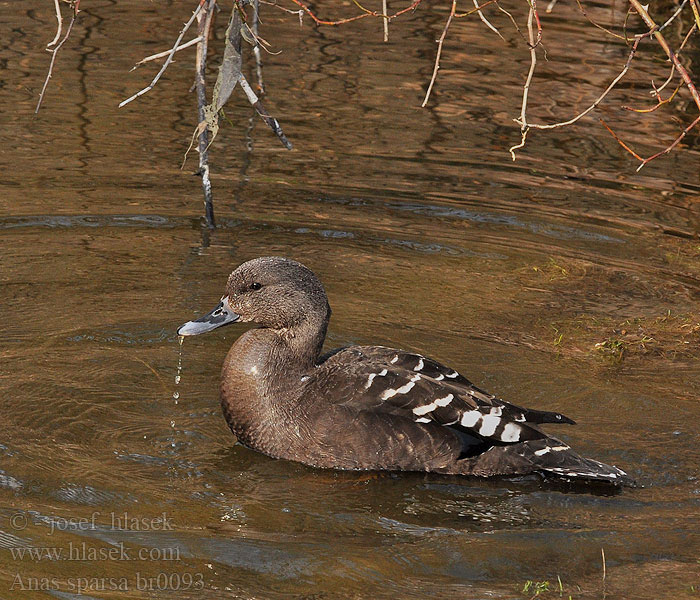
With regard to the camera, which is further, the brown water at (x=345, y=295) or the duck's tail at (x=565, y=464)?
the duck's tail at (x=565, y=464)

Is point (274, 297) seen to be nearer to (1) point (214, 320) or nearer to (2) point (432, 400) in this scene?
(1) point (214, 320)

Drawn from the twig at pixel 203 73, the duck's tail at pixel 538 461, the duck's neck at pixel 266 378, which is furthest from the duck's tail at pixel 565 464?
the twig at pixel 203 73

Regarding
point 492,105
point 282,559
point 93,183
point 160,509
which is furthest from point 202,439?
point 492,105

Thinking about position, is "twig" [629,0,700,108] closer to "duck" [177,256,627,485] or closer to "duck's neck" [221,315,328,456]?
"duck" [177,256,627,485]

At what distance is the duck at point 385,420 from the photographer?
599cm

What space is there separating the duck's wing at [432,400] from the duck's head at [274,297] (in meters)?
0.43

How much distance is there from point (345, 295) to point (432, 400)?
2.28 m

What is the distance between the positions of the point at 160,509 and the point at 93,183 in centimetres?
498

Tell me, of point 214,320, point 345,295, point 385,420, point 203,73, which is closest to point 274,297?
point 214,320

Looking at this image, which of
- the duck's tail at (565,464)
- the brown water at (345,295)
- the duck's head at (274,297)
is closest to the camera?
the brown water at (345,295)

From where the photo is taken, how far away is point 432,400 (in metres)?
6.00

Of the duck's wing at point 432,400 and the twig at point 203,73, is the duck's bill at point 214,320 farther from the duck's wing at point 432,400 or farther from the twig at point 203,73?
the twig at point 203,73

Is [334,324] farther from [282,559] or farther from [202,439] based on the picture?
[282,559]

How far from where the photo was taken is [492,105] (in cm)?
1195
